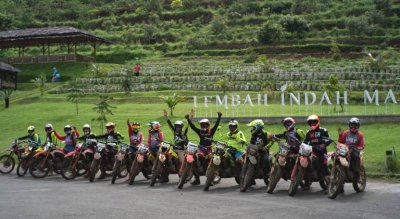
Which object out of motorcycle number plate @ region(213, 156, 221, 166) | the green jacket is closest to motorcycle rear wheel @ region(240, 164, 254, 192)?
motorcycle number plate @ region(213, 156, 221, 166)

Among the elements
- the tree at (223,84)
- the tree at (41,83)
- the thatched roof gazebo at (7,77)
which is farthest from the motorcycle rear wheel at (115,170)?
the thatched roof gazebo at (7,77)

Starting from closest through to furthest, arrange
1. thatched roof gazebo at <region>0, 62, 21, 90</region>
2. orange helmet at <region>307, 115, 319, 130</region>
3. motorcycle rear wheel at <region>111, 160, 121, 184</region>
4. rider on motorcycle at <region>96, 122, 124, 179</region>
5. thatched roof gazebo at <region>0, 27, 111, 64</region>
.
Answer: orange helmet at <region>307, 115, 319, 130</region> → motorcycle rear wheel at <region>111, 160, 121, 184</region> → rider on motorcycle at <region>96, 122, 124, 179</region> → thatched roof gazebo at <region>0, 62, 21, 90</region> → thatched roof gazebo at <region>0, 27, 111, 64</region>

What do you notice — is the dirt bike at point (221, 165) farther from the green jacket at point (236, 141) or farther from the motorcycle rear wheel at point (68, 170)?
the motorcycle rear wheel at point (68, 170)

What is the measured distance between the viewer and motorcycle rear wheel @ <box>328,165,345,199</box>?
11.4 m

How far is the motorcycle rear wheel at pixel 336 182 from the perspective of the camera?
11430 mm

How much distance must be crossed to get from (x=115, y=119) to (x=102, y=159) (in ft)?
38.3

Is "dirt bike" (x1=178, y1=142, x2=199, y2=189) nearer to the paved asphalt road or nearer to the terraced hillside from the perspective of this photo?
the paved asphalt road

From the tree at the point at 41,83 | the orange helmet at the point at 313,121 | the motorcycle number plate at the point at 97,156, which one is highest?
the tree at the point at 41,83

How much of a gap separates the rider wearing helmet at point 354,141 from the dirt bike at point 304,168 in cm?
69

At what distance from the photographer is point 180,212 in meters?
10.5

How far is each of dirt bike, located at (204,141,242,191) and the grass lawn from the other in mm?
3765

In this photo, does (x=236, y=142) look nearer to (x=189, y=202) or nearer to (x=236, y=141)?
(x=236, y=141)

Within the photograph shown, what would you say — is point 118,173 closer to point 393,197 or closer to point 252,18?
point 393,197

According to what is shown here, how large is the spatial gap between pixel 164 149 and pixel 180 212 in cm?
448
